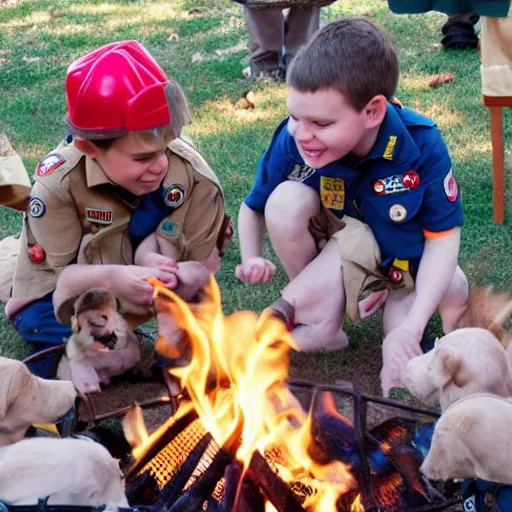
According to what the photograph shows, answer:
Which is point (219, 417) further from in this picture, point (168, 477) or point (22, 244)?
point (22, 244)

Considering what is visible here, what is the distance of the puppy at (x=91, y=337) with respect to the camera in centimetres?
299

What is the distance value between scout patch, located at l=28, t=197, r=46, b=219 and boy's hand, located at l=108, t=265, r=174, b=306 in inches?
11.4

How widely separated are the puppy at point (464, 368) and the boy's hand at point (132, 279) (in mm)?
985

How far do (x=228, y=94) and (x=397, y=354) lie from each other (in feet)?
11.3

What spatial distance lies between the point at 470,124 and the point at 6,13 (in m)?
4.84

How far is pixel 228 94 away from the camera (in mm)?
5902

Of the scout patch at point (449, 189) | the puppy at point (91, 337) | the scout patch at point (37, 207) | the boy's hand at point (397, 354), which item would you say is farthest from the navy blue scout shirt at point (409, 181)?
the scout patch at point (37, 207)

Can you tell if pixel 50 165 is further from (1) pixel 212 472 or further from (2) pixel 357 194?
(1) pixel 212 472

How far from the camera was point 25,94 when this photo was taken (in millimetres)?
6066

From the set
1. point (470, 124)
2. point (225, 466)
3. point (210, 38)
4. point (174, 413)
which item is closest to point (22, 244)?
point (174, 413)

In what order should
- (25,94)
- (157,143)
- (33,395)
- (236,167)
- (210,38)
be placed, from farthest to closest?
(210,38) < (25,94) < (236,167) < (157,143) < (33,395)

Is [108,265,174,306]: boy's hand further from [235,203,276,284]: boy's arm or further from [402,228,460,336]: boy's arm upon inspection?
[402,228,460,336]: boy's arm

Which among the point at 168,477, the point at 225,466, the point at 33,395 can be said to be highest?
the point at 33,395

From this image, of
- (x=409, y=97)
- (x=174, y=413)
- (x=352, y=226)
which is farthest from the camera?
(x=409, y=97)
